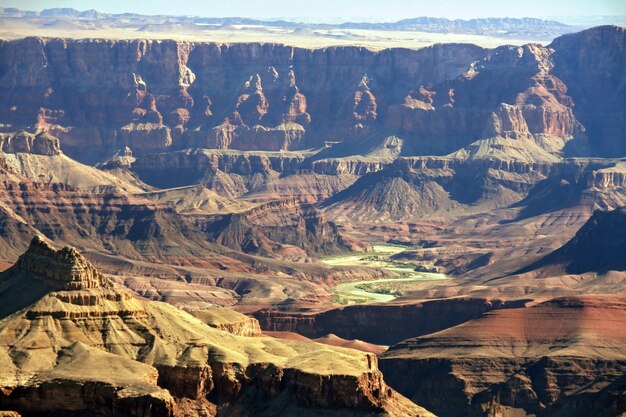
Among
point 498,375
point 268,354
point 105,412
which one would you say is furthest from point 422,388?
point 105,412

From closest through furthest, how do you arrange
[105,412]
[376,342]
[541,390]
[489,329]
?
[105,412] < [541,390] < [489,329] < [376,342]

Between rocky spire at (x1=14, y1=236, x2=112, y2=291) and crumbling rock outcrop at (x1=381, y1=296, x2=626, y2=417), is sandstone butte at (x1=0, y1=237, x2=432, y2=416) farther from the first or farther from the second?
crumbling rock outcrop at (x1=381, y1=296, x2=626, y2=417)

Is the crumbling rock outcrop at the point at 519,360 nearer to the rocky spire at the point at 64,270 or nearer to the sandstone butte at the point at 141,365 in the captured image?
the sandstone butte at the point at 141,365

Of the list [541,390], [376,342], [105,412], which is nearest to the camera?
[105,412]

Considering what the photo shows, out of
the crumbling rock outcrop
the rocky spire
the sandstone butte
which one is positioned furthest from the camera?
the crumbling rock outcrop

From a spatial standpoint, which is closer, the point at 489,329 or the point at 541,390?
the point at 541,390

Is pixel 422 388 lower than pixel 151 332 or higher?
lower

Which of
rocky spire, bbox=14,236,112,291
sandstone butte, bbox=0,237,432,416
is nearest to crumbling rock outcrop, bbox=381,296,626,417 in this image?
sandstone butte, bbox=0,237,432,416

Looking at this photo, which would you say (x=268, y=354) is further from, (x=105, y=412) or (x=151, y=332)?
(x=105, y=412)

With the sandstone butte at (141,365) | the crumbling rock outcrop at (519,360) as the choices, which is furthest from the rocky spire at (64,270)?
the crumbling rock outcrop at (519,360)
